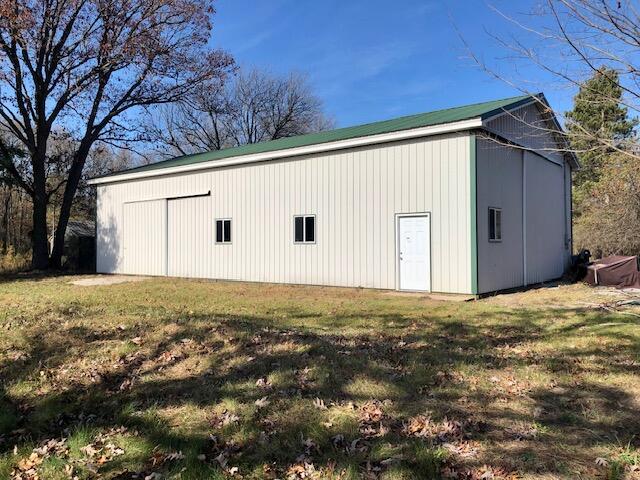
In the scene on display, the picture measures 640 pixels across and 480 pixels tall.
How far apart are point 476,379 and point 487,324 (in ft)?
10.3

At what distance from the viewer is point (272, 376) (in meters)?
4.91

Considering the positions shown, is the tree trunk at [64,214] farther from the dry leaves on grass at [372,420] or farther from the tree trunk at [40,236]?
the dry leaves on grass at [372,420]

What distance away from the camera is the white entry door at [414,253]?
12086 mm

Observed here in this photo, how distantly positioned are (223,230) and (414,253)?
22.6ft

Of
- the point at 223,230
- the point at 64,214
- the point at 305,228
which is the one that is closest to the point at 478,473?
the point at 305,228

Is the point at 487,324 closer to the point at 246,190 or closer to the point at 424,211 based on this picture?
the point at 424,211

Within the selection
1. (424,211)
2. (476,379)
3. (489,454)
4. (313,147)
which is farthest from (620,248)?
(489,454)

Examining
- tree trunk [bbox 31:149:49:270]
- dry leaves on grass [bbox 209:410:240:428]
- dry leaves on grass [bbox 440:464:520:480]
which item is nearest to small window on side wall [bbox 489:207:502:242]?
dry leaves on grass [bbox 209:410:240:428]

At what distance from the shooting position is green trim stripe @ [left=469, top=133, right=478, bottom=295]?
37.0 feet

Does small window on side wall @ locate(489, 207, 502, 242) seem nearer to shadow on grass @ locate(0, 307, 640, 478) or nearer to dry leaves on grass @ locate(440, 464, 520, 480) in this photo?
shadow on grass @ locate(0, 307, 640, 478)

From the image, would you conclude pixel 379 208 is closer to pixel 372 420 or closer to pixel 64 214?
pixel 372 420

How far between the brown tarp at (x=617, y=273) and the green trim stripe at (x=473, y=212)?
5.16 m

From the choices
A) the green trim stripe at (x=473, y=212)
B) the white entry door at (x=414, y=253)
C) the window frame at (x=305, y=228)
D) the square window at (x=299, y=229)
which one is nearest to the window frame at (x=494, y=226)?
the green trim stripe at (x=473, y=212)

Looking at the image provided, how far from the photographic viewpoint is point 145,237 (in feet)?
62.0
